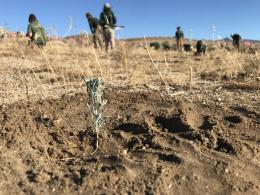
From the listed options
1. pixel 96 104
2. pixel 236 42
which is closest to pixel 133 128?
pixel 96 104

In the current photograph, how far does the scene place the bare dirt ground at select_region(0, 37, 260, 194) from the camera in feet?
7.59

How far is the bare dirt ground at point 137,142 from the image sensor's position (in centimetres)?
231

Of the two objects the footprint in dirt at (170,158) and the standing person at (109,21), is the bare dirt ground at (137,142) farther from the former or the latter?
the standing person at (109,21)

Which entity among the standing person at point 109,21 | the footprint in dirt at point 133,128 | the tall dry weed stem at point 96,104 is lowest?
the footprint in dirt at point 133,128

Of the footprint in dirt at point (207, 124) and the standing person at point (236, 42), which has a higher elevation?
the standing person at point (236, 42)

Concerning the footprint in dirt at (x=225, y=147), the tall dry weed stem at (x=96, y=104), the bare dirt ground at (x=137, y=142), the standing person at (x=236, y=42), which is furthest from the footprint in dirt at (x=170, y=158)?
the standing person at (x=236, y=42)

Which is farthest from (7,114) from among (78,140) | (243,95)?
(243,95)

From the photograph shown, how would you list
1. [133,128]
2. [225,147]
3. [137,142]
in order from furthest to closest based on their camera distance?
[133,128] < [137,142] < [225,147]

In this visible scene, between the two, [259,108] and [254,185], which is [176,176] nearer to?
[254,185]

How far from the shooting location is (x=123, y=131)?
10.1ft

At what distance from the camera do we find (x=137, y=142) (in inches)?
113

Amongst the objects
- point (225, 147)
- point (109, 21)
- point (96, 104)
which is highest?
point (109, 21)

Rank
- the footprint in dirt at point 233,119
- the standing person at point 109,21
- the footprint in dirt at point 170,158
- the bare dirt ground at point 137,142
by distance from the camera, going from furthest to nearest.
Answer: the standing person at point 109,21 → the footprint in dirt at point 233,119 → the footprint in dirt at point 170,158 → the bare dirt ground at point 137,142

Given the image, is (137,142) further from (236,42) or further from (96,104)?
(236,42)
